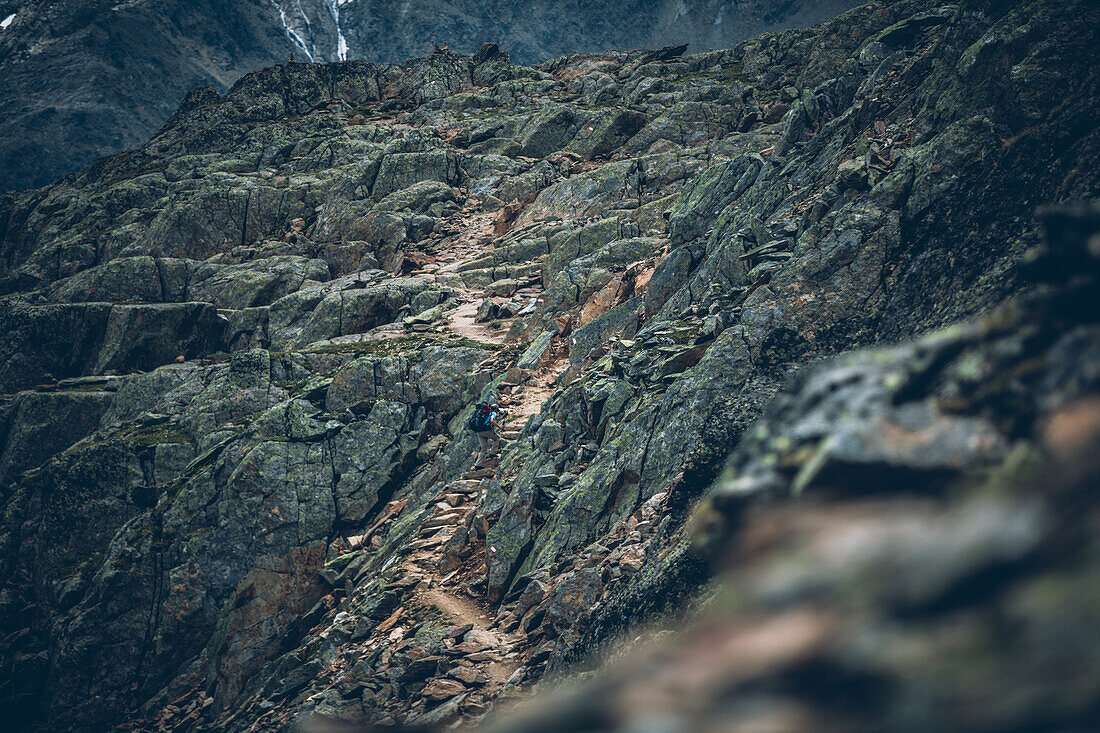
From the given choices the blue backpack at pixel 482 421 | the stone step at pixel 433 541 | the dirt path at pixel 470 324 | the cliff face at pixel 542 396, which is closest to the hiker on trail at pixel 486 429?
the blue backpack at pixel 482 421

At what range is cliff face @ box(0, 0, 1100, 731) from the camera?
5672 mm

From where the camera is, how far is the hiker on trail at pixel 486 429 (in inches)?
1005

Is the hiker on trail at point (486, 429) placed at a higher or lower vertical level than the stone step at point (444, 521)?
higher

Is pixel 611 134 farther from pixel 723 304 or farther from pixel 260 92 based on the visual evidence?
pixel 260 92

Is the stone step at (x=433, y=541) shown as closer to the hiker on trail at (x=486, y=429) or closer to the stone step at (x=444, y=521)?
the stone step at (x=444, y=521)

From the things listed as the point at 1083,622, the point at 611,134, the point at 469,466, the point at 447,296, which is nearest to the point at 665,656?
the point at 1083,622

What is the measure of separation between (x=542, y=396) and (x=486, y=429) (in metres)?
3.89

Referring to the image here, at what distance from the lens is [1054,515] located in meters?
4.02

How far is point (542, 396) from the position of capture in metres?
28.5

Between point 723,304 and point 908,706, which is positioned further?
point 723,304

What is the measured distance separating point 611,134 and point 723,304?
49.5 metres

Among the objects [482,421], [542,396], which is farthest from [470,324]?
[482,421]

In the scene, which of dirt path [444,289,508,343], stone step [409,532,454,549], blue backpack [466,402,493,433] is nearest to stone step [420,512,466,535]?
stone step [409,532,454,549]

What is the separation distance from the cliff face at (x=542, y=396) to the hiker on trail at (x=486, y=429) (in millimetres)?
764
